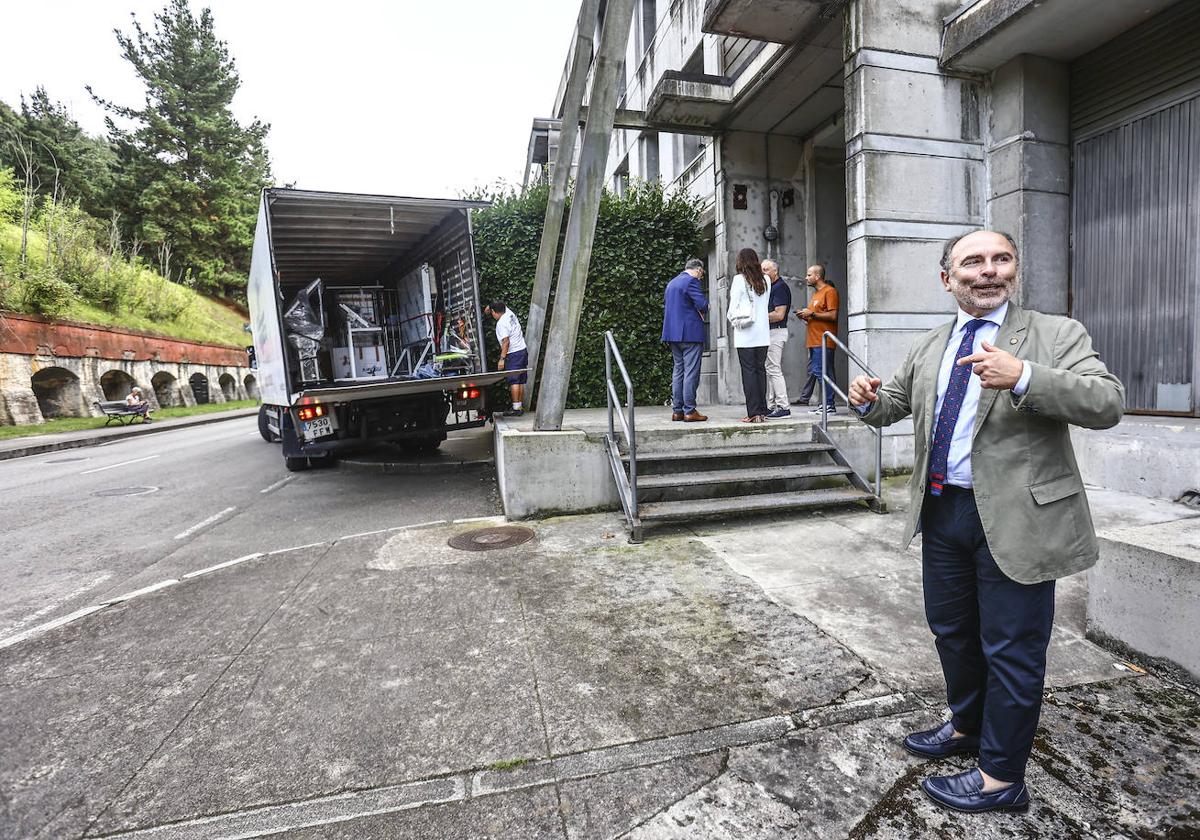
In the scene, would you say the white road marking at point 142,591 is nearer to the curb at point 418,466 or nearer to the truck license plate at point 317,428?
the truck license plate at point 317,428

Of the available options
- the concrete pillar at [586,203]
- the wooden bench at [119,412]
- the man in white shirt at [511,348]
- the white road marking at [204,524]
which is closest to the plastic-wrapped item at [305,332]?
the man in white shirt at [511,348]

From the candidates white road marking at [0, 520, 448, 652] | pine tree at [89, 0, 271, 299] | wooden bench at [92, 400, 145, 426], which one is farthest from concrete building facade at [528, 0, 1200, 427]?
pine tree at [89, 0, 271, 299]

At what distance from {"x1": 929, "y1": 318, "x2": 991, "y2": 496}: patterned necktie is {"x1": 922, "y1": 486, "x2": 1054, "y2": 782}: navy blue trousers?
66mm

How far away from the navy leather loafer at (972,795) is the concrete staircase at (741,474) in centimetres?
318

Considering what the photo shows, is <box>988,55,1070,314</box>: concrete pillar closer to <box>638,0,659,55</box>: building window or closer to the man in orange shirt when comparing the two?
the man in orange shirt

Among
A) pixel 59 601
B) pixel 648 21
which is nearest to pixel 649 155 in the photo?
pixel 648 21

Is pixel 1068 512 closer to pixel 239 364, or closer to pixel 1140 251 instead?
pixel 1140 251

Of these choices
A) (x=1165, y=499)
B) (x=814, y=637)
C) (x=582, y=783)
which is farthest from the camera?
(x=1165, y=499)

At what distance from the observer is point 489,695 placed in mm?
2695

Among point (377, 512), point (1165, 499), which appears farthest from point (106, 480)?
point (1165, 499)

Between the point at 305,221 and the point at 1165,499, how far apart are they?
411 inches

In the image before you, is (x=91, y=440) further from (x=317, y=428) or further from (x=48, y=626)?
(x=48, y=626)

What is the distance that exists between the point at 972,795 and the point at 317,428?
7.66 metres

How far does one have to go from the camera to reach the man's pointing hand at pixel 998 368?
5.37 ft
